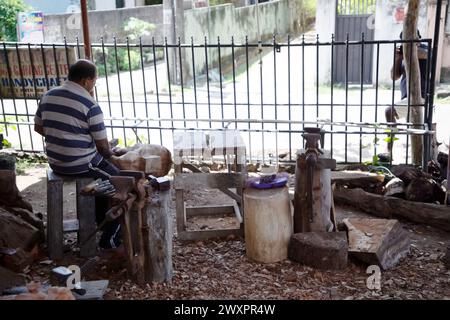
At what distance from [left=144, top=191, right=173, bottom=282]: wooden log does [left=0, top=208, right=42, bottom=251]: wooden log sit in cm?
119

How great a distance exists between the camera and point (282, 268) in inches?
173

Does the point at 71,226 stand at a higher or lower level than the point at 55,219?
lower

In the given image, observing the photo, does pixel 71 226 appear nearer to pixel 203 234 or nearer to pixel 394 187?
pixel 203 234

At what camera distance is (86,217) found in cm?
458

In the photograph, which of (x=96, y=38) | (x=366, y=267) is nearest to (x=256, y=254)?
(x=366, y=267)

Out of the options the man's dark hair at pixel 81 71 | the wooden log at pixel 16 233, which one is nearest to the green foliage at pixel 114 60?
the man's dark hair at pixel 81 71

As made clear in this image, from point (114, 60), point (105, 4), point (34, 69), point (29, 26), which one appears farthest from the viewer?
point (105, 4)

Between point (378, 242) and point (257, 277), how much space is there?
38.7 inches

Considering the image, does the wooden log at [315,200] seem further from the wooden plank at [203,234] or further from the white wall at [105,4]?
the white wall at [105,4]

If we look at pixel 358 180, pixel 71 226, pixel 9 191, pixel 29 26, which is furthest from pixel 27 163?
pixel 29 26

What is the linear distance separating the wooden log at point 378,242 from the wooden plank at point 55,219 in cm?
236

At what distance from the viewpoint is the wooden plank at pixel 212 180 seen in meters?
4.85

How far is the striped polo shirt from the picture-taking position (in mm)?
4508

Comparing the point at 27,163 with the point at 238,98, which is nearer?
the point at 27,163
